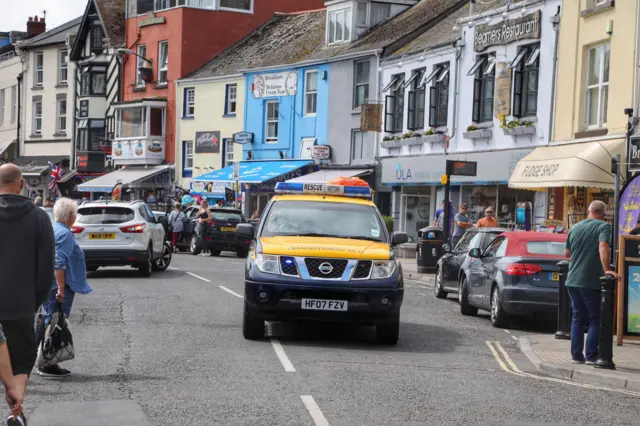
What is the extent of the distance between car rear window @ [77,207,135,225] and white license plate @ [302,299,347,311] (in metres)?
11.6

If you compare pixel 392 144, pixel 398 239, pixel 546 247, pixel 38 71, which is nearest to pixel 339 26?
pixel 392 144

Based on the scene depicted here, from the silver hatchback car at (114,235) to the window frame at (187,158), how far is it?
32.4 meters

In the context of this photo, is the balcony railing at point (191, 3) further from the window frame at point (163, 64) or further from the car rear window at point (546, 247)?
the car rear window at point (546, 247)

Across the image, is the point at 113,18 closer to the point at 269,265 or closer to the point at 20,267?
the point at 269,265

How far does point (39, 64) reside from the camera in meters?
72.5

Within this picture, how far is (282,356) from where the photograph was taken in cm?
1280

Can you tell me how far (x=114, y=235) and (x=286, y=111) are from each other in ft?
85.8

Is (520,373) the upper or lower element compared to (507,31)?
lower

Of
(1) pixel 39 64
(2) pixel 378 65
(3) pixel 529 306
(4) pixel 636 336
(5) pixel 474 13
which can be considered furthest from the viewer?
(1) pixel 39 64

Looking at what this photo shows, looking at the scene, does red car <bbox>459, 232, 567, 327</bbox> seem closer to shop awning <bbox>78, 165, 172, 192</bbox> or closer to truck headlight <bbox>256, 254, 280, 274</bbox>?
truck headlight <bbox>256, 254, 280, 274</bbox>

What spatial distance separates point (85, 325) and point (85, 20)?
54.0 meters

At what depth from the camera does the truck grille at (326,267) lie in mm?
13938

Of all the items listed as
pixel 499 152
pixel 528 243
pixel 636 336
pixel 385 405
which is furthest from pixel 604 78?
pixel 385 405

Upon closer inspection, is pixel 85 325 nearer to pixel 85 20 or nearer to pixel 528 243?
pixel 528 243
